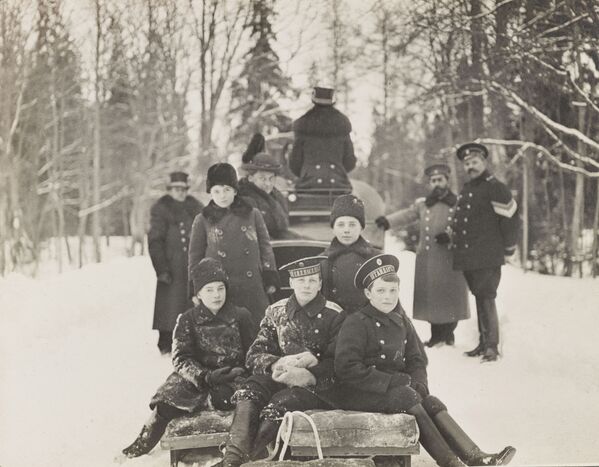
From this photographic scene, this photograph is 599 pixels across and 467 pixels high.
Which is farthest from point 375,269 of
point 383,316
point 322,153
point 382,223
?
point 322,153

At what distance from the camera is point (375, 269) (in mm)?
2977

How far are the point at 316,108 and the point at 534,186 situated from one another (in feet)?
5.08

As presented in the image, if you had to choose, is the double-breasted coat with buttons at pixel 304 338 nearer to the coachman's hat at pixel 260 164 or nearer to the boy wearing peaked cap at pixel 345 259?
the boy wearing peaked cap at pixel 345 259

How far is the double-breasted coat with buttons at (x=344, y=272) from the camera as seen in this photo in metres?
3.32

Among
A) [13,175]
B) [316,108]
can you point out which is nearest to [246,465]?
[13,175]

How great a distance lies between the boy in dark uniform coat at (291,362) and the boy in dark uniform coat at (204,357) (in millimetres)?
141

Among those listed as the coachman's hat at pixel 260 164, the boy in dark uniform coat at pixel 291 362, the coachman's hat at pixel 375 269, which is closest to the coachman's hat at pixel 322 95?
the coachman's hat at pixel 260 164

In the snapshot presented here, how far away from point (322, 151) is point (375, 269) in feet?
6.36

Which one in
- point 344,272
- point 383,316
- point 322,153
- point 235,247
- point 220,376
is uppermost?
point 322,153

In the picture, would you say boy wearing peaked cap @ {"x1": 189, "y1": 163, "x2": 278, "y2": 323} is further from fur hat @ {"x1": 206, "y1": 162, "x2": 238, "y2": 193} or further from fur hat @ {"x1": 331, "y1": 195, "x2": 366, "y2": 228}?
fur hat @ {"x1": 331, "y1": 195, "x2": 366, "y2": 228}

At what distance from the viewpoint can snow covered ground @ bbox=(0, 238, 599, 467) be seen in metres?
3.30

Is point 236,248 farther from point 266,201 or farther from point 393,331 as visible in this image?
point 393,331

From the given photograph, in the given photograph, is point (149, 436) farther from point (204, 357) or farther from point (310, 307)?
point (310, 307)

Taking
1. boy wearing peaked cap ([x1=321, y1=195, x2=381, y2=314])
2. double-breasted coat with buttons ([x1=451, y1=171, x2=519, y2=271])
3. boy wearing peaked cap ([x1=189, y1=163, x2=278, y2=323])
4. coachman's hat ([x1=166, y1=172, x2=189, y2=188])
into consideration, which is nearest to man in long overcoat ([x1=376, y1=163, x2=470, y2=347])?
double-breasted coat with buttons ([x1=451, y1=171, x2=519, y2=271])
